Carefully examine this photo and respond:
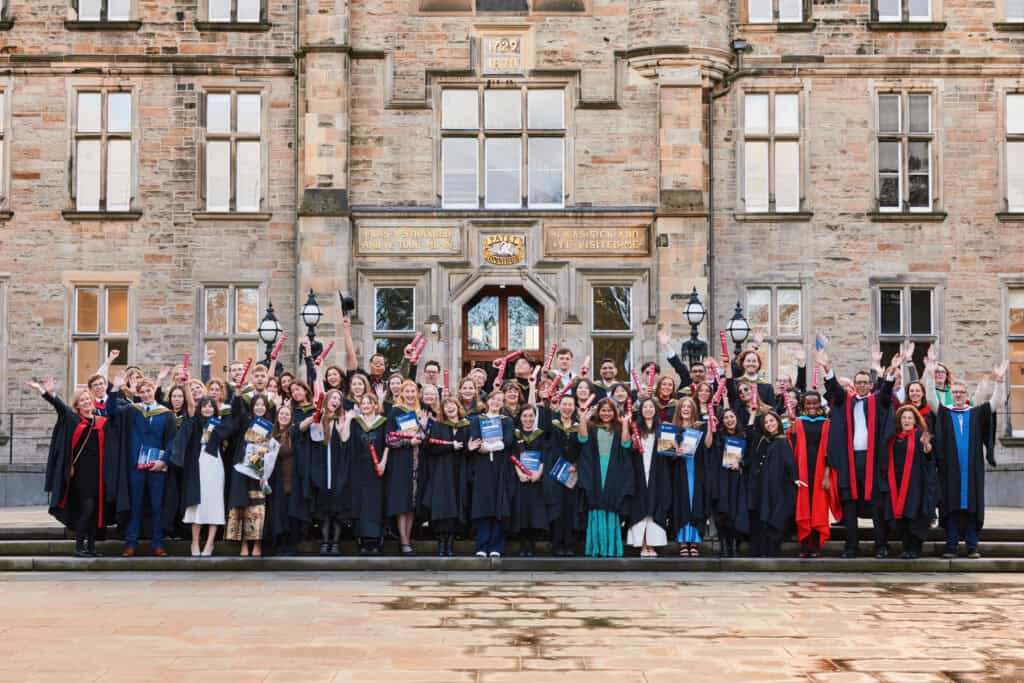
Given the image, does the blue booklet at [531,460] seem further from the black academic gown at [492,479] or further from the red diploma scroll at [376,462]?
the red diploma scroll at [376,462]

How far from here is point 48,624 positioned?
422 inches

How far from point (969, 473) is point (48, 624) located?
9.76 meters

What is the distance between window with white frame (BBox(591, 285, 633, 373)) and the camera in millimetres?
23484

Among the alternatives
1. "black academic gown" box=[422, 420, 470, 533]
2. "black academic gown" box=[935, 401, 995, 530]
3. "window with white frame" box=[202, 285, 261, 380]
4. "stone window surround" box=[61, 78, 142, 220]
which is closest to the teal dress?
"black academic gown" box=[422, 420, 470, 533]

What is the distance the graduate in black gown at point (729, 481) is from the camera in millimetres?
15078

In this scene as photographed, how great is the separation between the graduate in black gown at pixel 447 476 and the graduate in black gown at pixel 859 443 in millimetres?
4029

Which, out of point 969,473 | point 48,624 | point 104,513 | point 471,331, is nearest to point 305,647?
point 48,624

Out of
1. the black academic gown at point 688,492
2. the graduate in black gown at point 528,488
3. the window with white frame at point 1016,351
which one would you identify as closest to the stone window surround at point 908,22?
the window with white frame at point 1016,351

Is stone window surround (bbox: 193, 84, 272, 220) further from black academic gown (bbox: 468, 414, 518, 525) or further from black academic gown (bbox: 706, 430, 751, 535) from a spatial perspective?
black academic gown (bbox: 706, 430, 751, 535)

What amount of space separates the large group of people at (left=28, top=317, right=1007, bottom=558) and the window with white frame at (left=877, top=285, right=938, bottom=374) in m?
8.56

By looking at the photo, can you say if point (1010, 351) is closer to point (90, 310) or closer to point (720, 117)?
point (720, 117)

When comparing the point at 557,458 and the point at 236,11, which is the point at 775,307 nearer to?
the point at 557,458

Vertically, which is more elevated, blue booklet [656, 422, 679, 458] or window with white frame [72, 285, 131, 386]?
window with white frame [72, 285, 131, 386]

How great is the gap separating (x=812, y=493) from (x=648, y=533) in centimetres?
187
